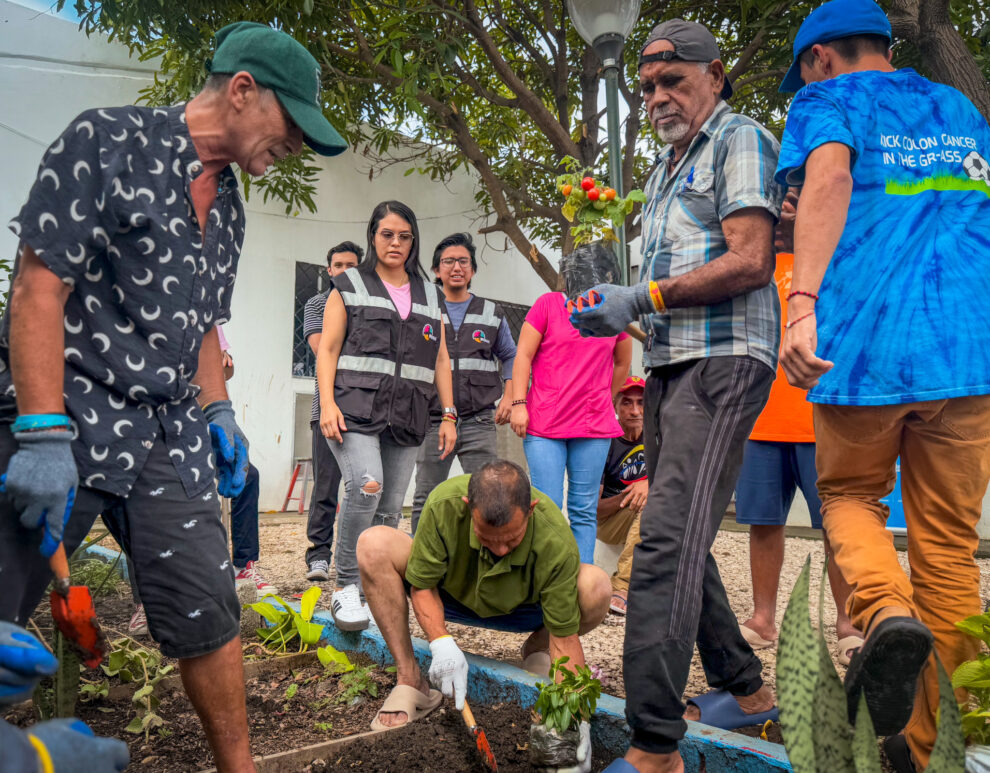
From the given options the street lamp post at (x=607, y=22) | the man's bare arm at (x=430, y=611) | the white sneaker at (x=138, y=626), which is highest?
the street lamp post at (x=607, y=22)

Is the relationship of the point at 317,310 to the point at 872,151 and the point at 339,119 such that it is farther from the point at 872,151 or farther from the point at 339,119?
the point at 872,151

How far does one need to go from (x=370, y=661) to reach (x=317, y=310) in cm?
268

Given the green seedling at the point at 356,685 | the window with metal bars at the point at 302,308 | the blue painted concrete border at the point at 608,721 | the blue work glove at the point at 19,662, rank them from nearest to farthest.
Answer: the blue work glove at the point at 19,662
the blue painted concrete border at the point at 608,721
the green seedling at the point at 356,685
the window with metal bars at the point at 302,308

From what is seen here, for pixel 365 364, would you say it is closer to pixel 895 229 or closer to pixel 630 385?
pixel 630 385

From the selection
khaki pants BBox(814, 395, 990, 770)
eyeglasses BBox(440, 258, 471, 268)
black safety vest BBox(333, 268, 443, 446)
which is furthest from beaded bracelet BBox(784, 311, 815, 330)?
eyeglasses BBox(440, 258, 471, 268)

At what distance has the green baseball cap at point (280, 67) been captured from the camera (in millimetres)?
1905

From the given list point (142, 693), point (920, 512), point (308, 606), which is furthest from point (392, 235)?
point (920, 512)

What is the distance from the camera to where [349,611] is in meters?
3.32

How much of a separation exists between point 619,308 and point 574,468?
2.09m

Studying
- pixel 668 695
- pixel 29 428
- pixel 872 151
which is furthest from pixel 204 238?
pixel 872 151

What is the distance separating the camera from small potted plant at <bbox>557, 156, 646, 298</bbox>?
253cm

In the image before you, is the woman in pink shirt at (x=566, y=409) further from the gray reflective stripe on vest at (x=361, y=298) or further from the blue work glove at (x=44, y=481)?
the blue work glove at (x=44, y=481)

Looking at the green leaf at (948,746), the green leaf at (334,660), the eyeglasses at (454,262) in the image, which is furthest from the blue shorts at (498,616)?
the eyeglasses at (454,262)

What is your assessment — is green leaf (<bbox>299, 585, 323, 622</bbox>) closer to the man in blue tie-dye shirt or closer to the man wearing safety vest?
the man wearing safety vest
